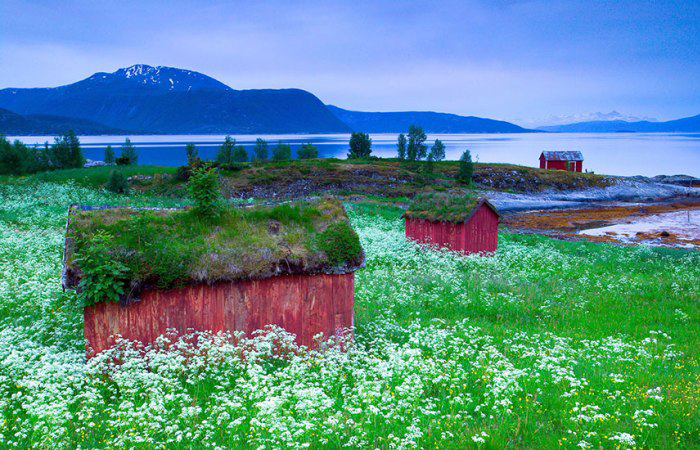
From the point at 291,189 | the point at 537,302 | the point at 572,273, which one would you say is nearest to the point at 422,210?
the point at 572,273

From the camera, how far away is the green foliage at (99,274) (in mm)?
9078

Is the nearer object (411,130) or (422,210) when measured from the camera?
(422,210)

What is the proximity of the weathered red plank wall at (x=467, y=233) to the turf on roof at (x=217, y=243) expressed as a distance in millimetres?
13964

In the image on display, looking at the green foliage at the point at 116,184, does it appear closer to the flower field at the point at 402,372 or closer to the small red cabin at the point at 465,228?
the flower field at the point at 402,372

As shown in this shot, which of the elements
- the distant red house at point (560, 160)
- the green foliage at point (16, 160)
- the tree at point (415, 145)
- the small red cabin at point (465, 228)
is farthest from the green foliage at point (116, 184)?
the distant red house at point (560, 160)

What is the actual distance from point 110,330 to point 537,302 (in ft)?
40.9

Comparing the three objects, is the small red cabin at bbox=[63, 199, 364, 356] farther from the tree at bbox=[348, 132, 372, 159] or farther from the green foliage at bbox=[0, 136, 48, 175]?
the tree at bbox=[348, 132, 372, 159]

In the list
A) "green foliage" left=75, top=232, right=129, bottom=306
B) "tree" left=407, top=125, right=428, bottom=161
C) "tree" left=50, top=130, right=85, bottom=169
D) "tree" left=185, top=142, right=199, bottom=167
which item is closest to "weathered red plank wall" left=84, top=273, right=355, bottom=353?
"green foliage" left=75, top=232, right=129, bottom=306

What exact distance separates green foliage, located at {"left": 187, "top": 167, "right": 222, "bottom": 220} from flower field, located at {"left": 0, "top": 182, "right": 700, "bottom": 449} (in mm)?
2872

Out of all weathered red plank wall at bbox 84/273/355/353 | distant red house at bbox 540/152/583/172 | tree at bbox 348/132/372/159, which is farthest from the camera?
tree at bbox 348/132/372/159

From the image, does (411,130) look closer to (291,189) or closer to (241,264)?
(291,189)

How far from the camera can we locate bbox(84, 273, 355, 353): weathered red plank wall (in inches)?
376

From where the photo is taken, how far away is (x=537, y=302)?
15562 mm

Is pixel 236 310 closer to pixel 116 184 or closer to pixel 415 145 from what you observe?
pixel 116 184
